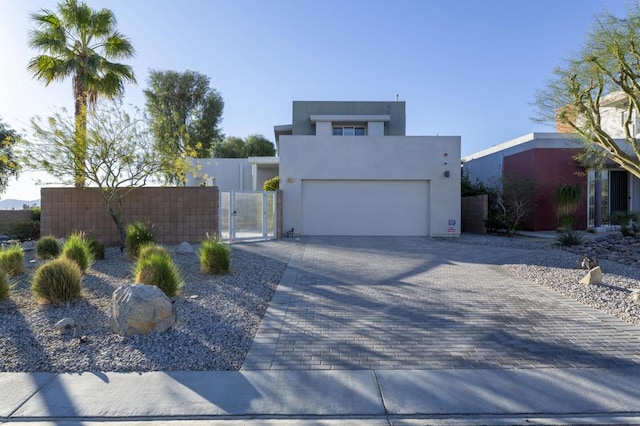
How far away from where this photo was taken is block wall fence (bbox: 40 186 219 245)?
13016 mm

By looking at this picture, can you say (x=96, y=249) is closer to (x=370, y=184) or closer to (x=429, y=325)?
(x=429, y=325)

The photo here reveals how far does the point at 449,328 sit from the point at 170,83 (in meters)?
31.5

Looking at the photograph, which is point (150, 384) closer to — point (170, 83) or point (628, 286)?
point (628, 286)

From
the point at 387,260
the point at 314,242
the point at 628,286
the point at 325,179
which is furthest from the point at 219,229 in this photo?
the point at 628,286

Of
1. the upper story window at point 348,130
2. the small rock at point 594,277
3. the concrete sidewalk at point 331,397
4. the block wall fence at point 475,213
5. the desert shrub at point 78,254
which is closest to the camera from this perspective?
the concrete sidewalk at point 331,397

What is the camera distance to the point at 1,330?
5023 millimetres

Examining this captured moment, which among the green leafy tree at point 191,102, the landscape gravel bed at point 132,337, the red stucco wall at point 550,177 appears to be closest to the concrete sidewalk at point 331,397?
the landscape gravel bed at point 132,337

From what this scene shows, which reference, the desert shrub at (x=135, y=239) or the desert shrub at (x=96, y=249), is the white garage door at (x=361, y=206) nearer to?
the desert shrub at (x=135, y=239)

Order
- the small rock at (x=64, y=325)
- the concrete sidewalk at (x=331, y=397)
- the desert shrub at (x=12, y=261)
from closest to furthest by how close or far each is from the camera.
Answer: the concrete sidewalk at (x=331, y=397), the small rock at (x=64, y=325), the desert shrub at (x=12, y=261)

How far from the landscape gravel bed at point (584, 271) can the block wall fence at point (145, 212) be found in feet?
31.0

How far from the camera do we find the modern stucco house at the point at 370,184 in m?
16.1

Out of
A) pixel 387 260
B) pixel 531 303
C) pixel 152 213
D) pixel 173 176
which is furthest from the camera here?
pixel 152 213

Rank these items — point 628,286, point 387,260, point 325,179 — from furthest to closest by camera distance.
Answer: point 325,179
point 387,260
point 628,286

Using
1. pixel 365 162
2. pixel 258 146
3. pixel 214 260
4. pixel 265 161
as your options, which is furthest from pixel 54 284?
pixel 258 146
